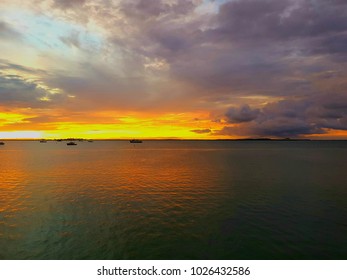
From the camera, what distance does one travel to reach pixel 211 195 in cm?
3903

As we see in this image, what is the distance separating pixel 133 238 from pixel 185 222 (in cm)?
644

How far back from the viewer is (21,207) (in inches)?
1282

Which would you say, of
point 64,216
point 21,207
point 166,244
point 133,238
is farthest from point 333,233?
point 21,207

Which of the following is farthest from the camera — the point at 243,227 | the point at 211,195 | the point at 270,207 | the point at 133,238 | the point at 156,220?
the point at 211,195

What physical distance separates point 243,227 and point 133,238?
11.3 m

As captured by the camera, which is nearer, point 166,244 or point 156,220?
point 166,244

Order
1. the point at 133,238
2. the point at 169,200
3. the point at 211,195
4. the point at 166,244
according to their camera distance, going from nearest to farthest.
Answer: the point at 166,244
the point at 133,238
the point at 169,200
the point at 211,195

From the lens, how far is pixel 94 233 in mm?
23469

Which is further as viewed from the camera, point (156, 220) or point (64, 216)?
point (64, 216)

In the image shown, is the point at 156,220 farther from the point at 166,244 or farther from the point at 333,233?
the point at 333,233
